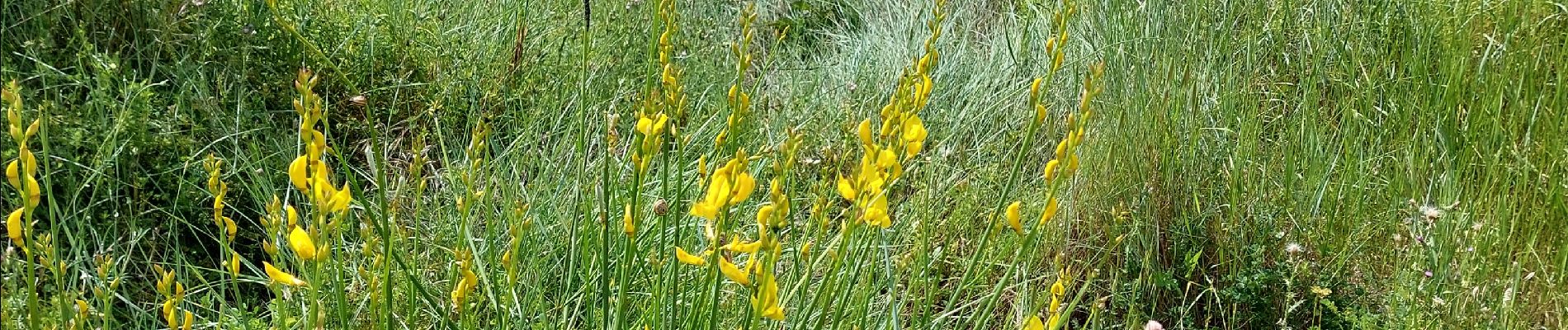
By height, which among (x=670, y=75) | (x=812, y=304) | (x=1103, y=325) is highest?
(x=670, y=75)

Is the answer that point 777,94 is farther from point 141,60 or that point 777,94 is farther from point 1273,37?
point 141,60

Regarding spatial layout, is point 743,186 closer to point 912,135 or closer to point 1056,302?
point 912,135

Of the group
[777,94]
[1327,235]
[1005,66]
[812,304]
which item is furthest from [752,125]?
[812,304]

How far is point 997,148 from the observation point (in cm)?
272

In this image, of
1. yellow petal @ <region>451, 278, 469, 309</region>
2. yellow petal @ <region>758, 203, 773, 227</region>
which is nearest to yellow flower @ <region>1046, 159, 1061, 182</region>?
yellow petal @ <region>758, 203, 773, 227</region>

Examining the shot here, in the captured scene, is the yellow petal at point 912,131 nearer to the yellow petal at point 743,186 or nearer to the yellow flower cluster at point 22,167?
the yellow petal at point 743,186

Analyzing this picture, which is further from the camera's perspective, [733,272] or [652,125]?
[652,125]

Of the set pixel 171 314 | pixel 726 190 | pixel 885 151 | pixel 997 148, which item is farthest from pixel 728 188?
pixel 997 148

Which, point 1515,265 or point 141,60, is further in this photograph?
point 141,60

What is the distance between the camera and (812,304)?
48.4 inches

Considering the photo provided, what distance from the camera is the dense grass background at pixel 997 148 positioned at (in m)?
2.01

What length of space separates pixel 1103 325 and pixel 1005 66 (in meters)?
1.18

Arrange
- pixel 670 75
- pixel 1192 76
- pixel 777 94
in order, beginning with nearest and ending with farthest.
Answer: pixel 670 75
pixel 1192 76
pixel 777 94

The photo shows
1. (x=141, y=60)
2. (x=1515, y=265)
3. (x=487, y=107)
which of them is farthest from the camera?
(x=487, y=107)
